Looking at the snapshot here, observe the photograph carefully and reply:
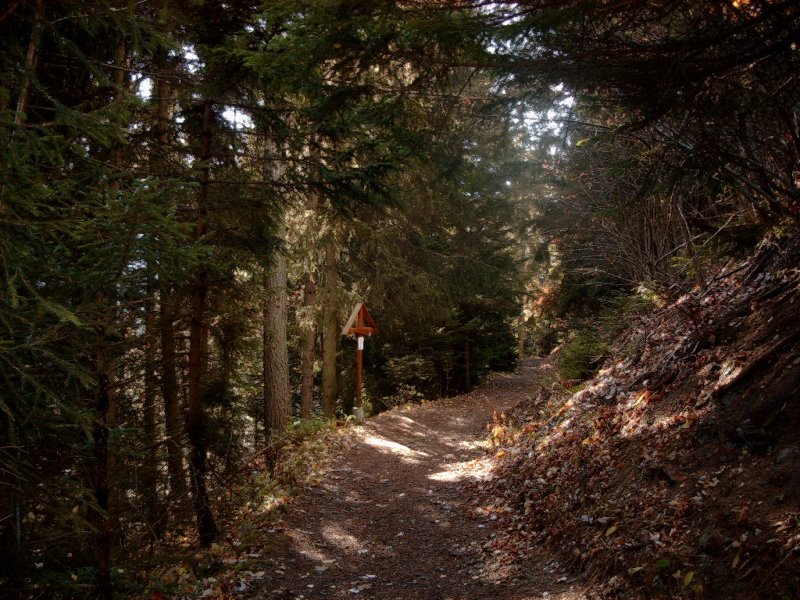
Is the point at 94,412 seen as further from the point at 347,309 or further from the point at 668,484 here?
the point at 347,309

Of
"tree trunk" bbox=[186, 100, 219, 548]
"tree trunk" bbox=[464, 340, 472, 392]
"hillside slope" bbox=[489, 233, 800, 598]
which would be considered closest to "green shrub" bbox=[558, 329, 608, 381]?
"hillside slope" bbox=[489, 233, 800, 598]

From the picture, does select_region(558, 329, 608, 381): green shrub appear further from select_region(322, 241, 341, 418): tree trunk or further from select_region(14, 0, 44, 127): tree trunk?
select_region(14, 0, 44, 127): tree trunk

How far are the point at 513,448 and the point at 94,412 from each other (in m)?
7.66

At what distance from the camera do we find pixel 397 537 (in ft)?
23.8

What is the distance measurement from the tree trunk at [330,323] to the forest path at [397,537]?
4.02 meters

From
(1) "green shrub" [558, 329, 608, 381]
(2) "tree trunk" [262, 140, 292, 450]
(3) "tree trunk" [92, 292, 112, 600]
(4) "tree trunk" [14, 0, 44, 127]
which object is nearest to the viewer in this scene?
(3) "tree trunk" [92, 292, 112, 600]

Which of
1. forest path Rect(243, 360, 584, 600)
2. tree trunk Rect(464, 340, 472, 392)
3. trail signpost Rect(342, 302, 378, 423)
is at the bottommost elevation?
forest path Rect(243, 360, 584, 600)

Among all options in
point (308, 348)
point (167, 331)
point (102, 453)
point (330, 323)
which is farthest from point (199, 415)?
point (308, 348)

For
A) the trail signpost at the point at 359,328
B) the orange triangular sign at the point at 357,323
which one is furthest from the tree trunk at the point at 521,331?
the orange triangular sign at the point at 357,323

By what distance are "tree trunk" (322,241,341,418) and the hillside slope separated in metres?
7.89

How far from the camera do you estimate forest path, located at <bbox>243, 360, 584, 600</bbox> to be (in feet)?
18.5

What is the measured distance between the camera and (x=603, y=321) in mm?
13562

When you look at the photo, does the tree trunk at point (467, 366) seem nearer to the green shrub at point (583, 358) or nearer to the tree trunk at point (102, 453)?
the green shrub at point (583, 358)

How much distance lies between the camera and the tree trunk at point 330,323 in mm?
15203
